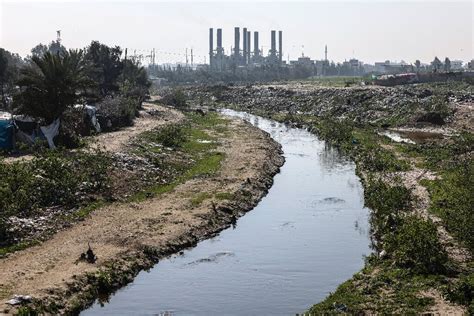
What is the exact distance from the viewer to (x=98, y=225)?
21.8 metres

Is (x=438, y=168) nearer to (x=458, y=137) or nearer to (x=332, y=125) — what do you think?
(x=458, y=137)

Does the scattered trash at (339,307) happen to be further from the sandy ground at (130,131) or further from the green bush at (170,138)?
the green bush at (170,138)

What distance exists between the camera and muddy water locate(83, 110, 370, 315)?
16188 mm

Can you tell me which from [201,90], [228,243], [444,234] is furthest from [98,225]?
[201,90]

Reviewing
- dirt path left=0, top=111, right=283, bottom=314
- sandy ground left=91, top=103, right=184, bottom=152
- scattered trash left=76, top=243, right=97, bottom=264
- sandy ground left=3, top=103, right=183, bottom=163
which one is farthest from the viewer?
sandy ground left=91, top=103, right=184, bottom=152

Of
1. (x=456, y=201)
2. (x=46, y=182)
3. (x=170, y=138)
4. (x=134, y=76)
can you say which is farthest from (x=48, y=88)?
(x=134, y=76)

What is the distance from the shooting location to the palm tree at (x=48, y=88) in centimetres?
3338

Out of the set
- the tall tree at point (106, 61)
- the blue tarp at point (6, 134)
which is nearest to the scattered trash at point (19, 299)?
the blue tarp at point (6, 134)

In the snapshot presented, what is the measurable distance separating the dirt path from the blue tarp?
34.1ft

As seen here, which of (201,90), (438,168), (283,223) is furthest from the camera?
(201,90)

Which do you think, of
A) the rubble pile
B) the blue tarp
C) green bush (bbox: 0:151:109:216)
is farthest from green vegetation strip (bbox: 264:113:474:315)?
the rubble pile

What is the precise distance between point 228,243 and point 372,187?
9358 millimetres

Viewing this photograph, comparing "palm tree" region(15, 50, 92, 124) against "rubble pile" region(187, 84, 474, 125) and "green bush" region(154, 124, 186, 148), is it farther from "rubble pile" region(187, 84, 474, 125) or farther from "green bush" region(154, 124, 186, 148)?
"rubble pile" region(187, 84, 474, 125)

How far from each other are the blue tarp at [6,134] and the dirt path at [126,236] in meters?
10.4
